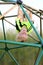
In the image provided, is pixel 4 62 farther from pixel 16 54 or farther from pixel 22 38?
pixel 22 38

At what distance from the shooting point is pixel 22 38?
1.21m

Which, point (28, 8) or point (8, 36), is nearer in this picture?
point (28, 8)

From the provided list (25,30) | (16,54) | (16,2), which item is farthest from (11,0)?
(16,54)


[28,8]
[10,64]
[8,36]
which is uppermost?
[28,8]

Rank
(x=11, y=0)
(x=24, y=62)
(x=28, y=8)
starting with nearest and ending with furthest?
(x=11, y=0) < (x=28, y=8) < (x=24, y=62)

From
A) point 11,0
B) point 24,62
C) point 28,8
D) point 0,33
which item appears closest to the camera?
point 11,0

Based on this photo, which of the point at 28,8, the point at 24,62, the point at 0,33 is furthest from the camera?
the point at 24,62

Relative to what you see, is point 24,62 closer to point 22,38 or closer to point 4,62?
point 4,62

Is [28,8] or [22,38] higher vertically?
[28,8]

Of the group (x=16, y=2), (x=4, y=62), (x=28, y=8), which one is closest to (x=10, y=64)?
(x=4, y=62)

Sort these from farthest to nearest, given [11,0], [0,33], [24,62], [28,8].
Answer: [24,62], [0,33], [28,8], [11,0]

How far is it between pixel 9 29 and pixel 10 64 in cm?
25

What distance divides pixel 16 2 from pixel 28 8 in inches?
5.8

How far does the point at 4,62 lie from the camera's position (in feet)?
6.63
